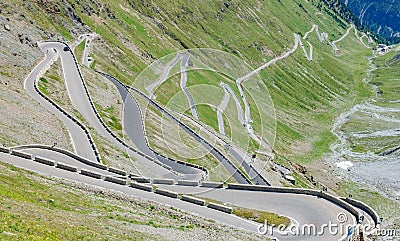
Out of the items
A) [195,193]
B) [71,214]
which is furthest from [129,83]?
[71,214]

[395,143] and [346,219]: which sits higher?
[395,143]

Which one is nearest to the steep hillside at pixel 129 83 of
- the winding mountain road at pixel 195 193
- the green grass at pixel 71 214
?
the winding mountain road at pixel 195 193

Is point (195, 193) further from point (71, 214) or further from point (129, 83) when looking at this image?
point (129, 83)

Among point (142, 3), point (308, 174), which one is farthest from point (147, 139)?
point (142, 3)

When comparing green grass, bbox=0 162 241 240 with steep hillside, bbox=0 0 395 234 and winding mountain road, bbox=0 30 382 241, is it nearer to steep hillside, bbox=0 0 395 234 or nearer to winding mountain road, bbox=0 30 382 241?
winding mountain road, bbox=0 30 382 241

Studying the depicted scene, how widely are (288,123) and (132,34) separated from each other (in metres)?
64.5

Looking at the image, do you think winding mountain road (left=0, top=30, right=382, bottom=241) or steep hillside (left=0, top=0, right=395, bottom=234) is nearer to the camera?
winding mountain road (left=0, top=30, right=382, bottom=241)

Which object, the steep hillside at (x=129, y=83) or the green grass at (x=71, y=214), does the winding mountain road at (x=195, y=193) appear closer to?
the steep hillside at (x=129, y=83)

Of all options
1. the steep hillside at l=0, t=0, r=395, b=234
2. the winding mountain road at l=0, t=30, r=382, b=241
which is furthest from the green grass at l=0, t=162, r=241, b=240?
the steep hillside at l=0, t=0, r=395, b=234

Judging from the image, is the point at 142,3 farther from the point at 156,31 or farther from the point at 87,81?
the point at 87,81

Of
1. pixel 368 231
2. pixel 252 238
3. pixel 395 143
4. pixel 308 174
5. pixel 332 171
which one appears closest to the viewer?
pixel 252 238

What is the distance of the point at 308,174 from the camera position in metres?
119

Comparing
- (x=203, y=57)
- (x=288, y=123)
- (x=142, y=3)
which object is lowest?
(x=288, y=123)

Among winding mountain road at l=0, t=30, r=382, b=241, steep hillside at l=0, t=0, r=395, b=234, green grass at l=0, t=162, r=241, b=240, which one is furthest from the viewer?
steep hillside at l=0, t=0, r=395, b=234
